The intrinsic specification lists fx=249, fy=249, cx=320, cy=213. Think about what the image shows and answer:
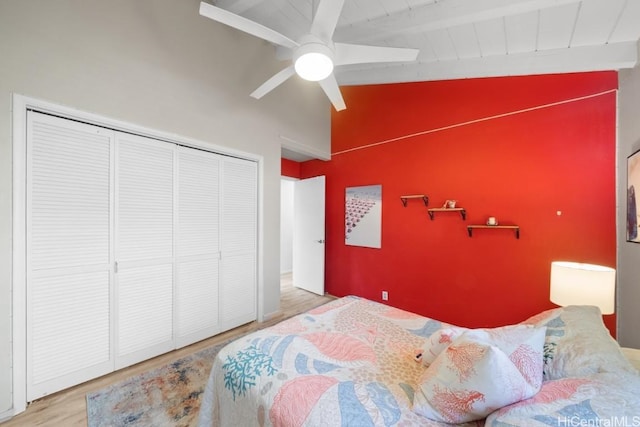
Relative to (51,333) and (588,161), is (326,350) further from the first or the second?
(588,161)

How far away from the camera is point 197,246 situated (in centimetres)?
253

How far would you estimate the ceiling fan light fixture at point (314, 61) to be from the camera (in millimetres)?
1614

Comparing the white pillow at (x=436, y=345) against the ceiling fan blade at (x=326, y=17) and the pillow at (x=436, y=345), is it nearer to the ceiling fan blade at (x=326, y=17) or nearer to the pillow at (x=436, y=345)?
the pillow at (x=436, y=345)

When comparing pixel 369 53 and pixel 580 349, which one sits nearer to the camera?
pixel 580 349

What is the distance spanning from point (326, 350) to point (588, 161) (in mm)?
2658

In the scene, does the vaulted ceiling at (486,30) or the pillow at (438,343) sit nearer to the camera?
the pillow at (438,343)

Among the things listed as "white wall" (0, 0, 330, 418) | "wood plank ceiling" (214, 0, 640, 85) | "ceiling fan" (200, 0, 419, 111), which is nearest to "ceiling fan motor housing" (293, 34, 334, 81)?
"ceiling fan" (200, 0, 419, 111)

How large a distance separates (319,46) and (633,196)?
237 centimetres

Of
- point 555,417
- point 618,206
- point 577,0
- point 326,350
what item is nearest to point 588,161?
point 618,206

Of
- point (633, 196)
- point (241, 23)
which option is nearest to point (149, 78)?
point (241, 23)

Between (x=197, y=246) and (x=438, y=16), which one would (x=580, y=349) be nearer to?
(x=438, y=16)

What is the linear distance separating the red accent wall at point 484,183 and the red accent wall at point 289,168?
3.74 feet

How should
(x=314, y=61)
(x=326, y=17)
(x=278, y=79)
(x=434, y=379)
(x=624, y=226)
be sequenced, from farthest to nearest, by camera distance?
(x=278, y=79) → (x=624, y=226) → (x=314, y=61) → (x=326, y=17) → (x=434, y=379)

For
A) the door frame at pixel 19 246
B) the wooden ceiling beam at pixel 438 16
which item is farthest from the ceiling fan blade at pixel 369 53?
the door frame at pixel 19 246
